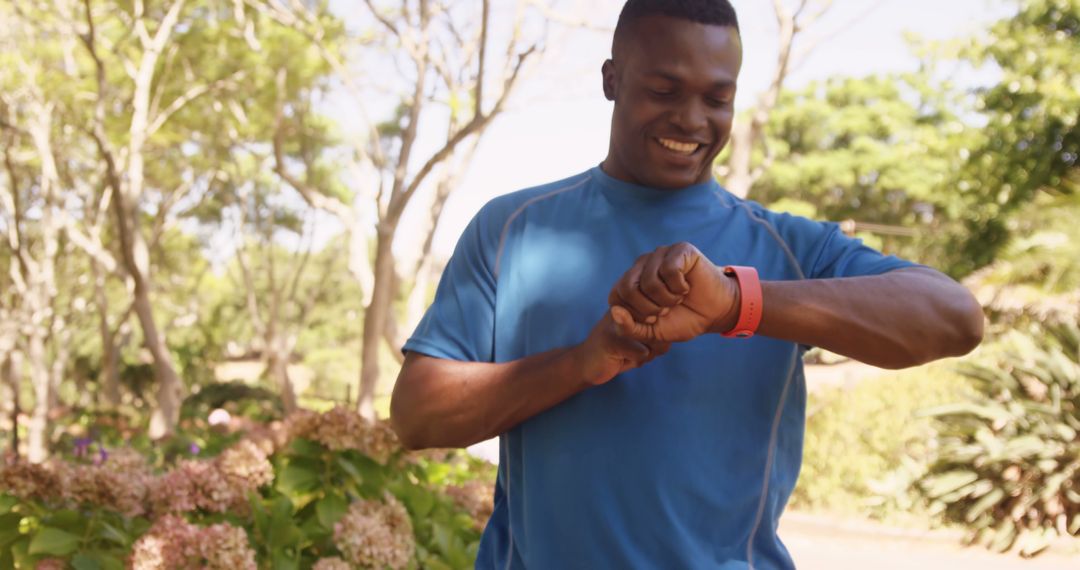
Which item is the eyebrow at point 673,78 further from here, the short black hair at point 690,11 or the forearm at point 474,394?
the forearm at point 474,394

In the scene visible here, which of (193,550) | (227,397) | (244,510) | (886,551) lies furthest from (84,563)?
(227,397)

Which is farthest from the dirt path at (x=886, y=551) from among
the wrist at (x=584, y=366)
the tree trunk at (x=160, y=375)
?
the wrist at (x=584, y=366)

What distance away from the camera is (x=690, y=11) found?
1.50 meters

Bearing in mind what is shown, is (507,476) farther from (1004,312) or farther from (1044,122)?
(1044,122)

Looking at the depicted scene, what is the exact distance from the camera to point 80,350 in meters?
35.2

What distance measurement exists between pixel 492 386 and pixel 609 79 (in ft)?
1.72

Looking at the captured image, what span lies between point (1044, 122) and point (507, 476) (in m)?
21.4

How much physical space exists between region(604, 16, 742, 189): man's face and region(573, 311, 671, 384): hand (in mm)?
318

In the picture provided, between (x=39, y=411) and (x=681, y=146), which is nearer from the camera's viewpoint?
(x=681, y=146)

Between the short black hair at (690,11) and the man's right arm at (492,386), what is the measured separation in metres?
0.46

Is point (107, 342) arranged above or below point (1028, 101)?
below

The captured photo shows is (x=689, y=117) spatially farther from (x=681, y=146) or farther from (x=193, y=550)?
(x=193, y=550)

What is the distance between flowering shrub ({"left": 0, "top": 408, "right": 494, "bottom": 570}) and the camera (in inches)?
115

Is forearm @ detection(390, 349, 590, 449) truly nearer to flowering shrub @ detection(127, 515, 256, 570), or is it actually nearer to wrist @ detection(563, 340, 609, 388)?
wrist @ detection(563, 340, 609, 388)
